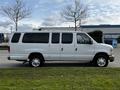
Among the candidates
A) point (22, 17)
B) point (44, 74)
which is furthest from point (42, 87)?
point (22, 17)

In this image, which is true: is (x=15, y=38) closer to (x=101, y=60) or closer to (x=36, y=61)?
(x=36, y=61)

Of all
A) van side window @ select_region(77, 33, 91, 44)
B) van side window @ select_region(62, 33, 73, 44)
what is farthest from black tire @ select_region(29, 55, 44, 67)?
van side window @ select_region(77, 33, 91, 44)

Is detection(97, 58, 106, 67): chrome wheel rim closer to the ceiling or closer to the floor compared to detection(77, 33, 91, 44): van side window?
closer to the floor

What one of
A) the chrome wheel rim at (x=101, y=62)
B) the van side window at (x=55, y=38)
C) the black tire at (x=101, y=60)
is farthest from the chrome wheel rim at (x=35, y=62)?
the chrome wheel rim at (x=101, y=62)

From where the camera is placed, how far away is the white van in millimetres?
16656

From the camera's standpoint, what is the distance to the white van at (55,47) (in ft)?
54.6

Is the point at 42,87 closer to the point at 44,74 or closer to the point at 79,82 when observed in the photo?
the point at 79,82

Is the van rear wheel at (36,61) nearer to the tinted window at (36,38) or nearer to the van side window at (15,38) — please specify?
the tinted window at (36,38)

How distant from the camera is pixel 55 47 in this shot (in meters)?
16.7

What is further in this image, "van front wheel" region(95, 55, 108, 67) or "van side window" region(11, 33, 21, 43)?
"van front wheel" region(95, 55, 108, 67)

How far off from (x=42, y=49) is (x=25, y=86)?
7043mm

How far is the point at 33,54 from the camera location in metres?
16.8

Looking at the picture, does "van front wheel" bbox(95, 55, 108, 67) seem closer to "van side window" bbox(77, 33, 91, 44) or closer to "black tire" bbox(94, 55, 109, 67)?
"black tire" bbox(94, 55, 109, 67)


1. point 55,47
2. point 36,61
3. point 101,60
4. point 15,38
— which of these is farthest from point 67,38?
point 15,38
